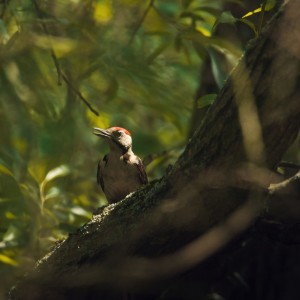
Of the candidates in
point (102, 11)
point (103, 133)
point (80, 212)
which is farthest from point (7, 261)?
point (102, 11)

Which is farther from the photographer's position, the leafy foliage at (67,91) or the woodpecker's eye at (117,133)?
the woodpecker's eye at (117,133)

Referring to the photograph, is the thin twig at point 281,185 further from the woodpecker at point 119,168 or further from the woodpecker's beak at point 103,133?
the woodpecker's beak at point 103,133

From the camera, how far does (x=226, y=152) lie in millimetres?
3160

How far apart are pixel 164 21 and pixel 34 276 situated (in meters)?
1.83

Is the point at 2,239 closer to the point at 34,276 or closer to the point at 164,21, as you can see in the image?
the point at 34,276

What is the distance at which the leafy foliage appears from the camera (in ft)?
12.8

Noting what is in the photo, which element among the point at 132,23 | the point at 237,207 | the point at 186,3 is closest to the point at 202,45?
the point at 186,3

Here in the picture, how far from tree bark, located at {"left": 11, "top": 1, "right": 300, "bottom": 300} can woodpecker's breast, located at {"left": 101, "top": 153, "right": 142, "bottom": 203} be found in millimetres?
1444

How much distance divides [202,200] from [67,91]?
5.40 feet

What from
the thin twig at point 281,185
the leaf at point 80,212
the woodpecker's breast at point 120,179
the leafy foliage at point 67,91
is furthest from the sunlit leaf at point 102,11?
the thin twig at point 281,185

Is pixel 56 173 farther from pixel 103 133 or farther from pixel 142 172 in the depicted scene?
pixel 103 133

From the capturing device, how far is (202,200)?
3.29 meters

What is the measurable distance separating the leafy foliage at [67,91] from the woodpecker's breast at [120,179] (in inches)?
5.7

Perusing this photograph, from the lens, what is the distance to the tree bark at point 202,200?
3021mm
